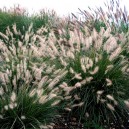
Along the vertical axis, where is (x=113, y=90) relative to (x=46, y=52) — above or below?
below

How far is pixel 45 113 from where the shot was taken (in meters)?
4.83

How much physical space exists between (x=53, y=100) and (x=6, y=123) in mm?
656

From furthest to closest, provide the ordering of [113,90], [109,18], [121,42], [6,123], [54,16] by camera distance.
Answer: [54,16] < [109,18] < [121,42] < [113,90] < [6,123]

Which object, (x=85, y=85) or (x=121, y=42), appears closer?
(x=85, y=85)

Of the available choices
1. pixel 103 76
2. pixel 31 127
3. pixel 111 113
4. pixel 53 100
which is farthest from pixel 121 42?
pixel 31 127

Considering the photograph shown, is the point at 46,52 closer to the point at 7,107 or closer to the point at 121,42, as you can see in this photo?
the point at 121,42

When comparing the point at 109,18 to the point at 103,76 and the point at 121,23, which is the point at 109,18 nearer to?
the point at 121,23

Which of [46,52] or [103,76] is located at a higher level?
[46,52]

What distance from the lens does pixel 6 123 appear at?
4633mm

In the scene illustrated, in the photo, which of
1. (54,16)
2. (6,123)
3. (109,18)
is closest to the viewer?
(6,123)

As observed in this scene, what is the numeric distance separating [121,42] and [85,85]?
940 millimetres

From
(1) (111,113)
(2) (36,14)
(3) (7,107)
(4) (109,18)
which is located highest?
(2) (36,14)

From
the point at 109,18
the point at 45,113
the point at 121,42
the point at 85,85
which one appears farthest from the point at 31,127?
the point at 109,18

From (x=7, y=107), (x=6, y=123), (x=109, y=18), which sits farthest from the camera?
(x=109, y=18)
